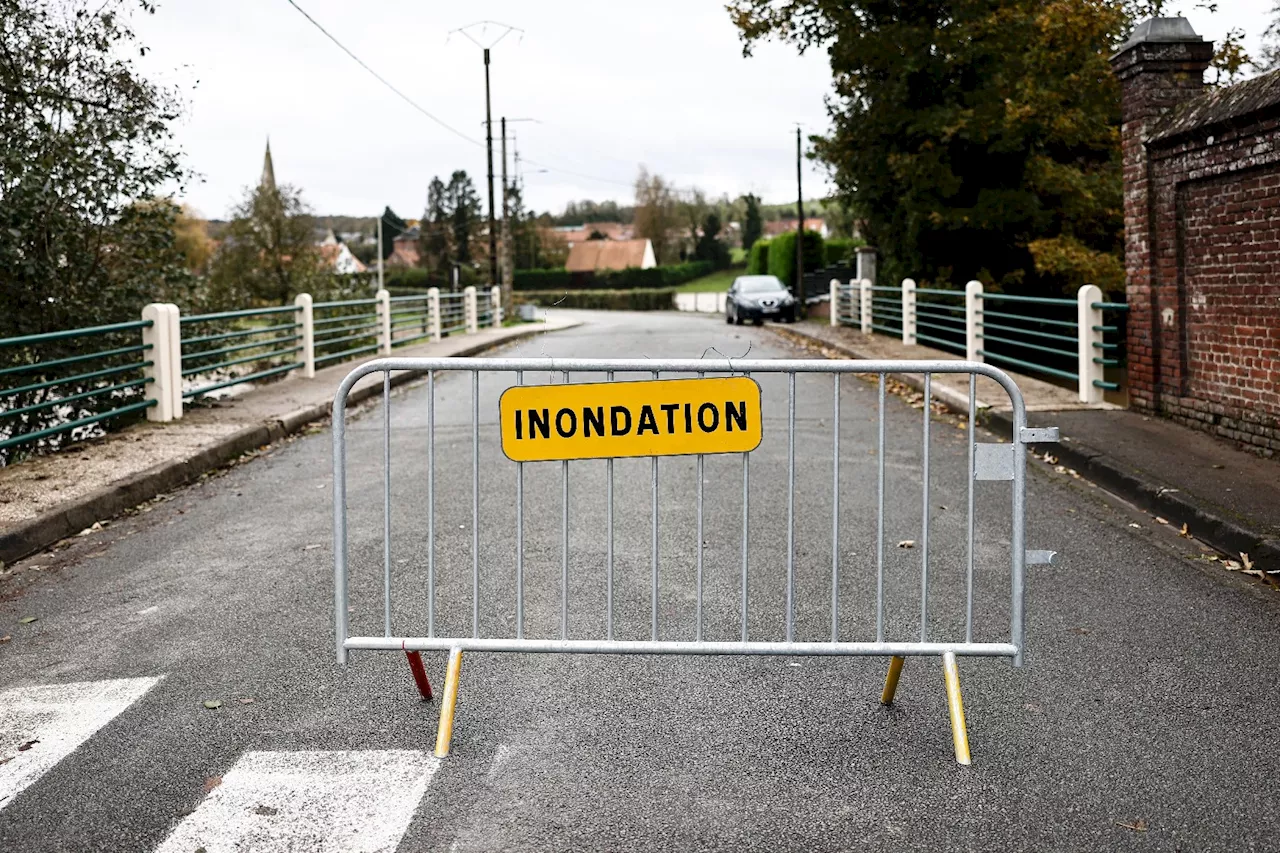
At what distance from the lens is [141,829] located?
3676mm

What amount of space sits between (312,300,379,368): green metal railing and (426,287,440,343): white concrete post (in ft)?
3.88

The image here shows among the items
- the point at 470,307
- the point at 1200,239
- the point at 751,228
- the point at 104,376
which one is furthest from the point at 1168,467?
the point at 751,228

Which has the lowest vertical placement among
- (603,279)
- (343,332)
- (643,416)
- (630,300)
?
(643,416)

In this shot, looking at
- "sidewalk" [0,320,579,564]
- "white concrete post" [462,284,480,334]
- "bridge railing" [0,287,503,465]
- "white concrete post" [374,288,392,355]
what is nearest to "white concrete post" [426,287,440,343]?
"white concrete post" [462,284,480,334]

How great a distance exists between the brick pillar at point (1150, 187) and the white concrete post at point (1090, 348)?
2.59ft

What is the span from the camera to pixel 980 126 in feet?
79.5

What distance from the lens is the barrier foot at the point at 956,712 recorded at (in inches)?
165

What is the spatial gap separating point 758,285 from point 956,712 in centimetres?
3679

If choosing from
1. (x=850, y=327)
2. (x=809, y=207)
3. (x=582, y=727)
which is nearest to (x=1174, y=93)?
(x=582, y=727)

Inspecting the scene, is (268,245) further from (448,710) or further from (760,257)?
(448,710)

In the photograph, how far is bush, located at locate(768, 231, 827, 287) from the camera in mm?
53125

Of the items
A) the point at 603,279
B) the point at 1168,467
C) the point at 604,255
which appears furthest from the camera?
the point at 604,255

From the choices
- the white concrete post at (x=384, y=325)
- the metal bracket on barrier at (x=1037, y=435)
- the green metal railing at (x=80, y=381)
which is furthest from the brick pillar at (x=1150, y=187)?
the white concrete post at (x=384, y=325)

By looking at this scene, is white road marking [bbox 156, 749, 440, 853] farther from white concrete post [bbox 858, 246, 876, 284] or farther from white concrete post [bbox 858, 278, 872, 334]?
white concrete post [bbox 858, 246, 876, 284]
